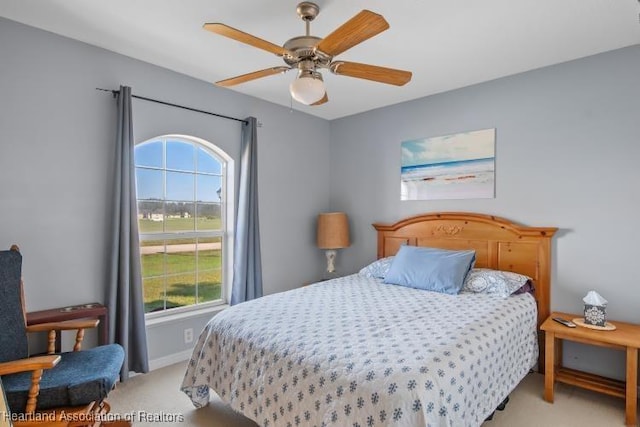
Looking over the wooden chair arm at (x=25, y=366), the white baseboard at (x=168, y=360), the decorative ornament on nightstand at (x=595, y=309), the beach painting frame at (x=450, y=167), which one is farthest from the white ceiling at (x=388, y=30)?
the white baseboard at (x=168, y=360)

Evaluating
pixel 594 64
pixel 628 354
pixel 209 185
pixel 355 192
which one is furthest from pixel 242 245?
pixel 594 64

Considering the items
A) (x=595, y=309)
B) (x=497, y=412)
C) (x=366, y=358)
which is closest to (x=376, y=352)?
(x=366, y=358)

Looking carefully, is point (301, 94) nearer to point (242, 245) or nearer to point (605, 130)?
point (242, 245)

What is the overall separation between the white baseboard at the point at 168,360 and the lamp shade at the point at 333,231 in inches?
69.4

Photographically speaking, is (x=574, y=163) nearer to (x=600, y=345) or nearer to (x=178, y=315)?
(x=600, y=345)

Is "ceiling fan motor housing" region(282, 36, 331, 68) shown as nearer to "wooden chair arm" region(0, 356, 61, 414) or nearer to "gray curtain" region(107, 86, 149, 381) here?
"gray curtain" region(107, 86, 149, 381)

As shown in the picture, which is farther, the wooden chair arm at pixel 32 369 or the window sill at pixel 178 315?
the window sill at pixel 178 315

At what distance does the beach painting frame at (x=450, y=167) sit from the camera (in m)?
3.32

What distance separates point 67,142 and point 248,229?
1601 mm

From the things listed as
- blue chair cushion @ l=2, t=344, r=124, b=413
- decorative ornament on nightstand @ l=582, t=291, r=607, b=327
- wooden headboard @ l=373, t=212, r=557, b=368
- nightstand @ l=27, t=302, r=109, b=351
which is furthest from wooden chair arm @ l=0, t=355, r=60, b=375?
decorative ornament on nightstand @ l=582, t=291, r=607, b=327

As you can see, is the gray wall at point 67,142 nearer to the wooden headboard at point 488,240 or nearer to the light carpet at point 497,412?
the light carpet at point 497,412

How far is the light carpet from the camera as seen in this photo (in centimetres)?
224

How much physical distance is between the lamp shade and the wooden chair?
235cm

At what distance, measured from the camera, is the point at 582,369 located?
2807mm
